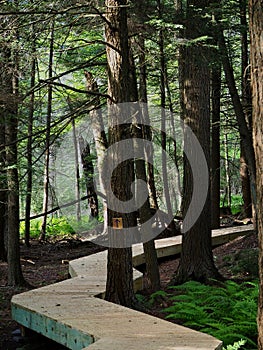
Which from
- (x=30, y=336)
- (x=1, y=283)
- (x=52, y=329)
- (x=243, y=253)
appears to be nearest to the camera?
(x=52, y=329)

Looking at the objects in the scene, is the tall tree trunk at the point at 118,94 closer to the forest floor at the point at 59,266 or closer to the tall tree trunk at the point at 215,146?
the forest floor at the point at 59,266

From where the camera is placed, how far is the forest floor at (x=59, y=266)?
6991 mm

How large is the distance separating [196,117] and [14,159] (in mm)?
3134

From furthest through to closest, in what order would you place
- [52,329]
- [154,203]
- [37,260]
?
1. [154,203]
2. [37,260]
3. [52,329]

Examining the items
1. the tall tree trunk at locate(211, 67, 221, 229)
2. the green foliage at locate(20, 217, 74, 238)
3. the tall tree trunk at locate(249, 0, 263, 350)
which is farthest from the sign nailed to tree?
the green foliage at locate(20, 217, 74, 238)

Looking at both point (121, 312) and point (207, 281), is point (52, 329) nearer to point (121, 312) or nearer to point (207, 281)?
point (121, 312)

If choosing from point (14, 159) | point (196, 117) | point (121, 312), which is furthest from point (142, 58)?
point (121, 312)

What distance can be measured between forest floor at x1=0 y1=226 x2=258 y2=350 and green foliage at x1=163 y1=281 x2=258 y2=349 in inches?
24.0

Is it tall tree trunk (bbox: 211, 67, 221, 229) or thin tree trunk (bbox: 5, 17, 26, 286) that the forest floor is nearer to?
thin tree trunk (bbox: 5, 17, 26, 286)

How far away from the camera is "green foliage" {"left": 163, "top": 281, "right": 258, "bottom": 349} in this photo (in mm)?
5117

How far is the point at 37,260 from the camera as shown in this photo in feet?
39.5

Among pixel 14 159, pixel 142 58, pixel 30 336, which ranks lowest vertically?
pixel 30 336

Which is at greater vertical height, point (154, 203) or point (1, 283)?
point (154, 203)

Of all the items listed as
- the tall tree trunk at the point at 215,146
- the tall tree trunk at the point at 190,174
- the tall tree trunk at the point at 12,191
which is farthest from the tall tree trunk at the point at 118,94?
the tall tree trunk at the point at 215,146
